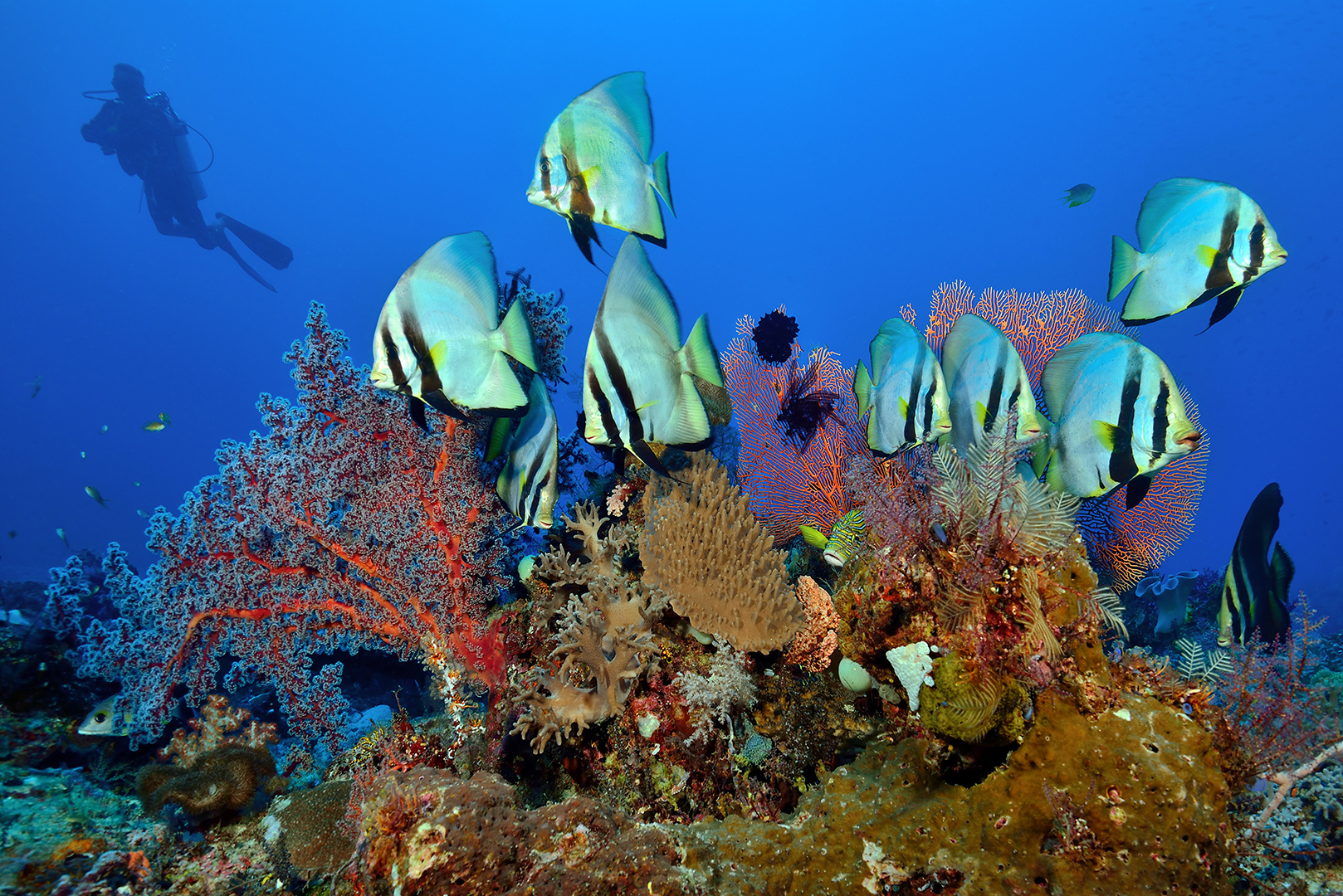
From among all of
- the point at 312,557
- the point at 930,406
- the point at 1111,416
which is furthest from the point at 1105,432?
the point at 312,557

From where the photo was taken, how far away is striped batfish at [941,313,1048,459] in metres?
3.33

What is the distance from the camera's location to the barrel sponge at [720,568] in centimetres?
313

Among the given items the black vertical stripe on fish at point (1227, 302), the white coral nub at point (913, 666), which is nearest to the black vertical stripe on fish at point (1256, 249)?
the black vertical stripe on fish at point (1227, 302)

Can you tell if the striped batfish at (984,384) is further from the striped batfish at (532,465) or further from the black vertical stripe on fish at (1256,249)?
the striped batfish at (532,465)

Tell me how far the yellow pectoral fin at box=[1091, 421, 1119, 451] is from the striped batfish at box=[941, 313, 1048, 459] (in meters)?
0.28

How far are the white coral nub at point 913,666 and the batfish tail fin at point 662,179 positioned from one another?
225 cm

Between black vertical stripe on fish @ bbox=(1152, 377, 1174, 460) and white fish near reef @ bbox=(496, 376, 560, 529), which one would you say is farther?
white fish near reef @ bbox=(496, 376, 560, 529)

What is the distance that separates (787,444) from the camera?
578 centimetres

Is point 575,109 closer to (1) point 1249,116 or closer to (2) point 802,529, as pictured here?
(2) point 802,529

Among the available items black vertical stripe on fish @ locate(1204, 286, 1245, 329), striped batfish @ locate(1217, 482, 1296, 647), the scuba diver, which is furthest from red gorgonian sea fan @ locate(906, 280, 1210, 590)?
the scuba diver

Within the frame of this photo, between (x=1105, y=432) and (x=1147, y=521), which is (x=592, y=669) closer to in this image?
(x=1105, y=432)

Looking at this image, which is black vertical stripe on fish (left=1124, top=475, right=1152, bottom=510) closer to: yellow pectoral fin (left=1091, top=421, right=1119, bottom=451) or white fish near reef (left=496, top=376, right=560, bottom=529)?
yellow pectoral fin (left=1091, top=421, right=1119, bottom=451)

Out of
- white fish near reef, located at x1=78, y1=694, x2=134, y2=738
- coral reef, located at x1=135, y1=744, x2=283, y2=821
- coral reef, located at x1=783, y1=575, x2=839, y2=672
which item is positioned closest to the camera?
coral reef, located at x1=783, y1=575, x2=839, y2=672

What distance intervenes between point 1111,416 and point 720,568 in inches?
88.5
